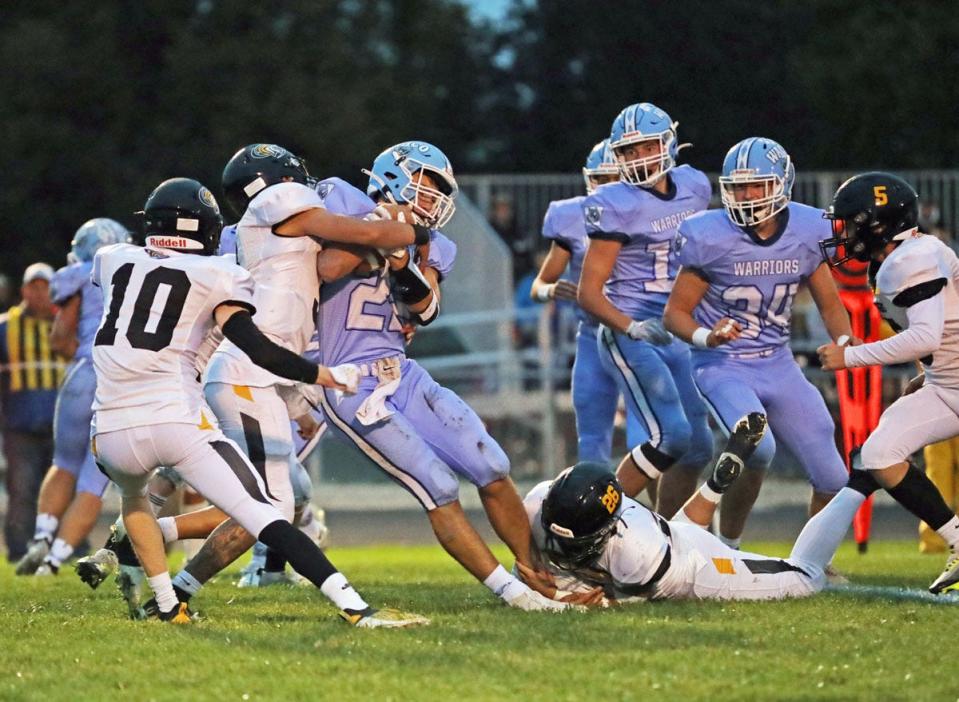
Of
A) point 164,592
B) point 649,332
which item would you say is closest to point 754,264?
point 649,332

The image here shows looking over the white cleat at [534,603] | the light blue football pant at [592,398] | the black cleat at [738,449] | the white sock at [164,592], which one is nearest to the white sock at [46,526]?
the light blue football pant at [592,398]

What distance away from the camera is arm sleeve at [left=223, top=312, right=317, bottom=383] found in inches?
230

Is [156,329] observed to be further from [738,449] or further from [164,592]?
[738,449]

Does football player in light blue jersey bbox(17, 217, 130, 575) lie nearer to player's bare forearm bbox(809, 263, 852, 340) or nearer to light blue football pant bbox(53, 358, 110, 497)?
light blue football pant bbox(53, 358, 110, 497)

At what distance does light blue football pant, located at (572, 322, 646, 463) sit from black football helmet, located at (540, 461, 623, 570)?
2.26m

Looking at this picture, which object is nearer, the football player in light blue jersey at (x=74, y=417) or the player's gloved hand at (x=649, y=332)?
the player's gloved hand at (x=649, y=332)

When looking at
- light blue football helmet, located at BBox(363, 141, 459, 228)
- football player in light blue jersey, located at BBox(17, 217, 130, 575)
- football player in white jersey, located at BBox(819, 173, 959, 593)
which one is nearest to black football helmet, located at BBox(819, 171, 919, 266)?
A: football player in white jersey, located at BBox(819, 173, 959, 593)

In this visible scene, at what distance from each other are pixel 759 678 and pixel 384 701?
1.13 meters

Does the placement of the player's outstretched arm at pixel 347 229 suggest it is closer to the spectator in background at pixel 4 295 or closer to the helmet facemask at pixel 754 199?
the helmet facemask at pixel 754 199

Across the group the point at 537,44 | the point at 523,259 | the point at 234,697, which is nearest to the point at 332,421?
the point at 234,697

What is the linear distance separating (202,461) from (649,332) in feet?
8.75

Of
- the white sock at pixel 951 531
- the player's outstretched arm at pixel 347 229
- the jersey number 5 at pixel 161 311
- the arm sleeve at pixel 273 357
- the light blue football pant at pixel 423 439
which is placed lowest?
the white sock at pixel 951 531

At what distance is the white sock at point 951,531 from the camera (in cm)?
676

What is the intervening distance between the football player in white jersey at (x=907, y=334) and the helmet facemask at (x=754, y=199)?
0.52 meters
